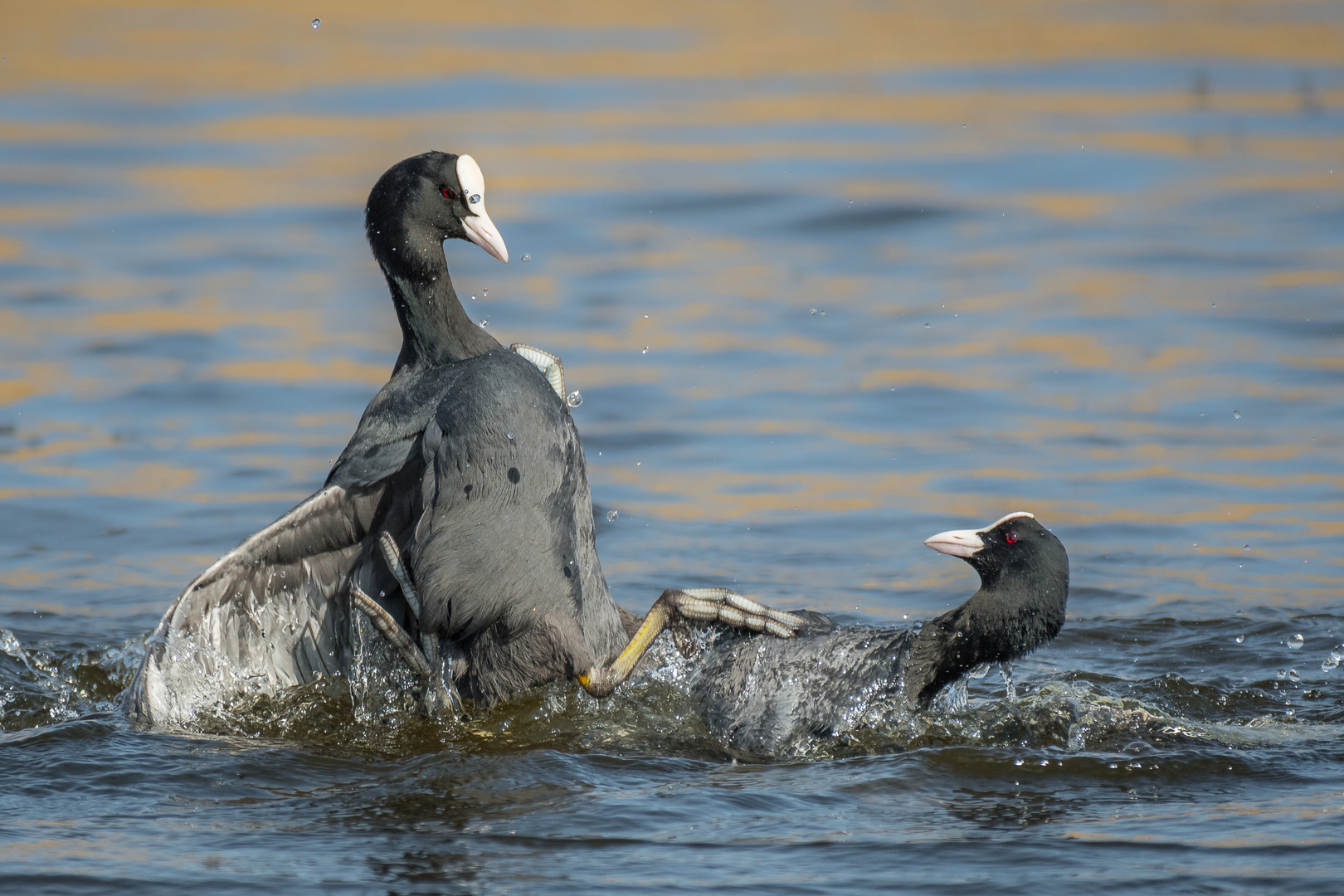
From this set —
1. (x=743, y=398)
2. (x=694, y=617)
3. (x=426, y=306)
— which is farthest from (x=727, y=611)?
(x=743, y=398)

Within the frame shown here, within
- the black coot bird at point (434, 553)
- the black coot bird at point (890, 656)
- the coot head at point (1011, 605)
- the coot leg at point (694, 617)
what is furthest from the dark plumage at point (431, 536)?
the coot head at point (1011, 605)

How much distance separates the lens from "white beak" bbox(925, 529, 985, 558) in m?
4.36

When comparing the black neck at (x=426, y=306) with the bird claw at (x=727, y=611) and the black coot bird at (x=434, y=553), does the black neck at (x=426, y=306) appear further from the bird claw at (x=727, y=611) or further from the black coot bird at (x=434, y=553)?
the bird claw at (x=727, y=611)

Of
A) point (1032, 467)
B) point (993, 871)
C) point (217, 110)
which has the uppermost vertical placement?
point (217, 110)

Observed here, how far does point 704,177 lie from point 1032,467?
182 inches

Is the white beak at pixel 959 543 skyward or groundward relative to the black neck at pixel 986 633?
skyward

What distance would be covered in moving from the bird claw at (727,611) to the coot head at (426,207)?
1.01 m

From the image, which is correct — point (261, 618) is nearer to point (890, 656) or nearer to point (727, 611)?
point (727, 611)

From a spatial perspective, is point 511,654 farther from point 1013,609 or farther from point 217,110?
point 217,110

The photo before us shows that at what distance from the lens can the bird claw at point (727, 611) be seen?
14.4ft

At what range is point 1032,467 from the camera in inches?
246

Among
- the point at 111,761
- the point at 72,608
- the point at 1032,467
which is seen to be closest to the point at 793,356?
the point at 1032,467

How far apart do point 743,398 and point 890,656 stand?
2.90 m

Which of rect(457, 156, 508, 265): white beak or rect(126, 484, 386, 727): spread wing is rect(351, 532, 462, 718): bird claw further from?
rect(457, 156, 508, 265): white beak
